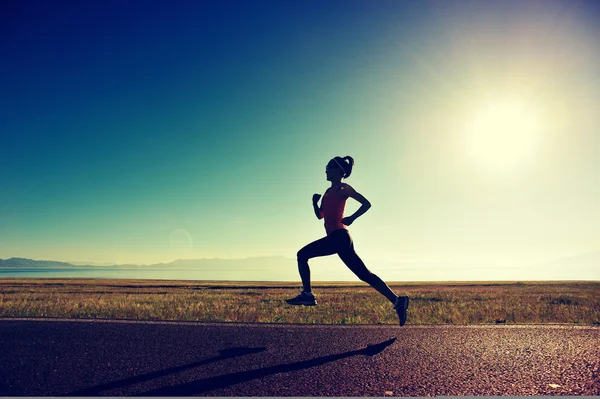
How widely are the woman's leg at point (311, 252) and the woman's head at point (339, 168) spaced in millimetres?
1052

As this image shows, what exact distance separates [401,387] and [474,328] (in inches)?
137

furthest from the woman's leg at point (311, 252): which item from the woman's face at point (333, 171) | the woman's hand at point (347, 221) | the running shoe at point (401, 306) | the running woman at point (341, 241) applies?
the running shoe at point (401, 306)

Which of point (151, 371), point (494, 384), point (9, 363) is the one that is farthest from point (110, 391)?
point (494, 384)

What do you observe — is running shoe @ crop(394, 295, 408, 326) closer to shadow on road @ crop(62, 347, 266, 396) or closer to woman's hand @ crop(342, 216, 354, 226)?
woman's hand @ crop(342, 216, 354, 226)

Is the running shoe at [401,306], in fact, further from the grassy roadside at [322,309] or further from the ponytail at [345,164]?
the grassy roadside at [322,309]

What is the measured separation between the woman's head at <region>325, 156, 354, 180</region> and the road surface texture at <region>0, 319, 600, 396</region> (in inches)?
99.1

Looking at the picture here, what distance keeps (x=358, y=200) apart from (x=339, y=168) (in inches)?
26.3

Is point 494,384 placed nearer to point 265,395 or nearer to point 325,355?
point 325,355

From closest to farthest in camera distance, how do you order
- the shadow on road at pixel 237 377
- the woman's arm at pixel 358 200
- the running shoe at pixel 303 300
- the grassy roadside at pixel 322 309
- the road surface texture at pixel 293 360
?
1. the shadow on road at pixel 237 377
2. the road surface texture at pixel 293 360
3. the woman's arm at pixel 358 200
4. the running shoe at pixel 303 300
5. the grassy roadside at pixel 322 309

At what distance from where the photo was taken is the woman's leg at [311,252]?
226 inches

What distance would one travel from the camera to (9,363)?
13.3 feet

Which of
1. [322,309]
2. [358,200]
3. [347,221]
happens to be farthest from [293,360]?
[322,309]

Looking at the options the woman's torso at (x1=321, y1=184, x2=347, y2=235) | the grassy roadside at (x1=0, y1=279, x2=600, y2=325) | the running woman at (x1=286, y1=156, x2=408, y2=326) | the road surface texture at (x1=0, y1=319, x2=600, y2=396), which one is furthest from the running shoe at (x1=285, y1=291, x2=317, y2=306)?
the grassy roadside at (x1=0, y1=279, x2=600, y2=325)

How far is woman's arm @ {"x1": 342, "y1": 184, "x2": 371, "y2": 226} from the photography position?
5645mm
